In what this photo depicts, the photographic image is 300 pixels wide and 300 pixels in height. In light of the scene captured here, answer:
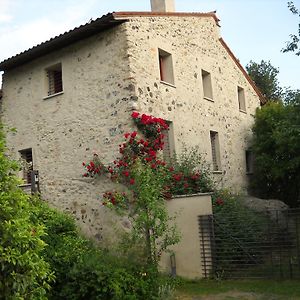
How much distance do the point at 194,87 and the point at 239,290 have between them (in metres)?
7.05

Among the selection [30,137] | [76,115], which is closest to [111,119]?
[76,115]

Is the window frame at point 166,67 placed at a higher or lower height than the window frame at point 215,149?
higher

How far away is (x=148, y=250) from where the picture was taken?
24.0 ft

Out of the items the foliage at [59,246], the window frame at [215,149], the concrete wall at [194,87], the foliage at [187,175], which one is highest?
the concrete wall at [194,87]

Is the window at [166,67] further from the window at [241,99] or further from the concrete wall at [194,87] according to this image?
the window at [241,99]

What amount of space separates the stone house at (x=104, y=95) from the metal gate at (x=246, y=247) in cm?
276

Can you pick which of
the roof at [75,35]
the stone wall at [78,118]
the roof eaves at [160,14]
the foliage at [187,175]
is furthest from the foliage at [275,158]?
the stone wall at [78,118]

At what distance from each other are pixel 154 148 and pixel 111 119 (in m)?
1.42

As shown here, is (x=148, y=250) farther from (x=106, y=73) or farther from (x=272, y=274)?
(x=106, y=73)

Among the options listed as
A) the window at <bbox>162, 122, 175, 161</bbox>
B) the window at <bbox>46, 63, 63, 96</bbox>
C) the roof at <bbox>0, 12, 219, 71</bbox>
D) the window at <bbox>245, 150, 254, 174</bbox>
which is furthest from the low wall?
the window at <bbox>245, 150, 254, 174</bbox>

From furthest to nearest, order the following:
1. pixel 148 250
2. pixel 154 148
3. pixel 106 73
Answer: pixel 106 73, pixel 154 148, pixel 148 250

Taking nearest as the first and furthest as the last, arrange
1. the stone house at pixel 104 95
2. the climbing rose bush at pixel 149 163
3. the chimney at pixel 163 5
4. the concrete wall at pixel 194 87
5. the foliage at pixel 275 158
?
1. the climbing rose bush at pixel 149 163
2. the stone house at pixel 104 95
3. the concrete wall at pixel 194 87
4. the chimney at pixel 163 5
5. the foliage at pixel 275 158

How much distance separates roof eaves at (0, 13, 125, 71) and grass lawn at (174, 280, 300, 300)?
6.78 meters

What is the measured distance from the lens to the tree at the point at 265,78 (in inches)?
1097
